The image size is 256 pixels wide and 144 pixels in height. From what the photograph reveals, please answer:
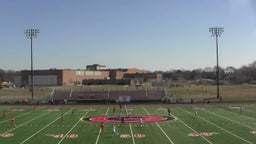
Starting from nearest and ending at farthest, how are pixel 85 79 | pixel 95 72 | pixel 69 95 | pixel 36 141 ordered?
pixel 36 141, pixel 69 95, pixel 85 79, pixel 95 72

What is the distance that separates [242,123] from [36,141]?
20737 millimetres

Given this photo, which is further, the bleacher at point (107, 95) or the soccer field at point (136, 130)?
the bleacher at point (107, 95)

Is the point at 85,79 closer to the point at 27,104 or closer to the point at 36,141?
the point at 27,104

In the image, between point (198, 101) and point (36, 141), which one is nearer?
point (36, 141)

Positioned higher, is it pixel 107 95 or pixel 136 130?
pixel 107 95

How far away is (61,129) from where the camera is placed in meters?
36.2

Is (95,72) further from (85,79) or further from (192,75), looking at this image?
(192,75)

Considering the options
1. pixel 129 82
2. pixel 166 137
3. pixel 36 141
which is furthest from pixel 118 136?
pixel 129 82

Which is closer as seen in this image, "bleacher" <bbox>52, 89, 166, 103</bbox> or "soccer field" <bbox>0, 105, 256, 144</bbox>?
"soccer field" <bbox>0, 105, 256, 144</bbox>

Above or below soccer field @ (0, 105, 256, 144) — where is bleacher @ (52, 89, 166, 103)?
above

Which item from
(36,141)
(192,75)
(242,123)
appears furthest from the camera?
(192,75)

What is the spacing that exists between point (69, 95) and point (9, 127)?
42.6 m

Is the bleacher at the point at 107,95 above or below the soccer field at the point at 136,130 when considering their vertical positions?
above

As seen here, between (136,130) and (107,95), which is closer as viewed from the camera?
(136,130)
